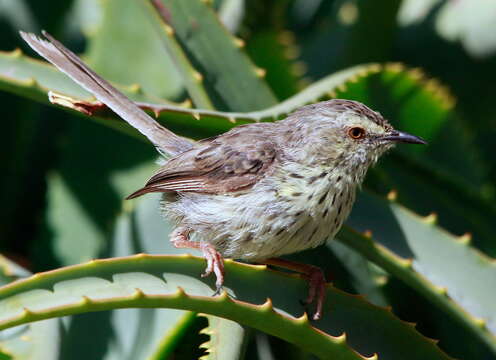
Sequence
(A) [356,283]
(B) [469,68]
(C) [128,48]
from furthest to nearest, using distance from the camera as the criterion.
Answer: (B) [469,68] → (C) [128,48] → (A) [356,283]

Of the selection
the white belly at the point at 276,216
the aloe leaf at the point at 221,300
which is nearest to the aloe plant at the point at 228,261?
the aloe leaf at the point at 221,300

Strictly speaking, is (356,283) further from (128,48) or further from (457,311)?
(128,48)

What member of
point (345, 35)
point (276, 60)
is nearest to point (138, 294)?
point (276, 60)

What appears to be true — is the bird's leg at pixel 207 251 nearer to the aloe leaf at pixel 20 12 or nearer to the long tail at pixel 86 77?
the long tail at pixel 86 77

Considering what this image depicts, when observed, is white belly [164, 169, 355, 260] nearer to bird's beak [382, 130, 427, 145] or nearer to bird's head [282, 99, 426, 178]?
bird's head [282, 99, 426, 178]

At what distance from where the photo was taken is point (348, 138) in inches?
125

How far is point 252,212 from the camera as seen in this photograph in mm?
2975

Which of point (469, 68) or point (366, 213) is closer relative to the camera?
point (366, 213)

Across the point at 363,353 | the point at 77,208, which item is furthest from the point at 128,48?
the point at 363,353

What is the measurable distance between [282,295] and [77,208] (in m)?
1.54

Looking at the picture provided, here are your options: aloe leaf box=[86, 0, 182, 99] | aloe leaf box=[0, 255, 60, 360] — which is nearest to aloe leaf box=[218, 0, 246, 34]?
aloe leaf box=[86, 0, 182, 99]

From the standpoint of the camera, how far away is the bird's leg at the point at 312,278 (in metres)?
2.61

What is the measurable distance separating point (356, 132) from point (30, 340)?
1.42 meters

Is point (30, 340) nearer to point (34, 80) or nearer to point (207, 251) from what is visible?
point (207, 251)
